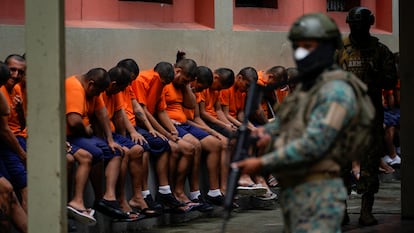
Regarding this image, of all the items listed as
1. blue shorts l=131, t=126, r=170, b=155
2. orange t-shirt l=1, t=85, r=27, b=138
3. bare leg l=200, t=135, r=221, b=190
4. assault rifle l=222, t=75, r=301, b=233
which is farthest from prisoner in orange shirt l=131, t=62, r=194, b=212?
assault rifle l=222, t=75, r=301, b=233

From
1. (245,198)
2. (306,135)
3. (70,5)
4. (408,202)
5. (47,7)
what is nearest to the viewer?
(306,135)

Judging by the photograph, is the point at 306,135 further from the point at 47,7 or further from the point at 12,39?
the point at 12,39

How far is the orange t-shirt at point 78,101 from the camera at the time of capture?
12008mm

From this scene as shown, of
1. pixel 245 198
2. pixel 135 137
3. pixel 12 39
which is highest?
pixel 12 39

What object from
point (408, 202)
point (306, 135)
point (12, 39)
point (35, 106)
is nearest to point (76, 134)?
point (12, 39)

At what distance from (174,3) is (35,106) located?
21.4 feet

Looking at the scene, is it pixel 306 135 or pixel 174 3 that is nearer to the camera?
pixel 306 135

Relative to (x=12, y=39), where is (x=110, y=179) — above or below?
below

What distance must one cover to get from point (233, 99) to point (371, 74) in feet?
11.5

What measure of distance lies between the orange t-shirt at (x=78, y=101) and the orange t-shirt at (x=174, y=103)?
5.79 feet

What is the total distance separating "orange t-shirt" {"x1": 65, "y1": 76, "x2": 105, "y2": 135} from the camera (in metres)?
12.0

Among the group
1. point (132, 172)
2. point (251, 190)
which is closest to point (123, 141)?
point (132, 172)

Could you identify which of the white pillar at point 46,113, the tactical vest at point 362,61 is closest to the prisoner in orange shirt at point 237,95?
the tactical vest at point 362,61

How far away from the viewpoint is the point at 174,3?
16.0 metres
